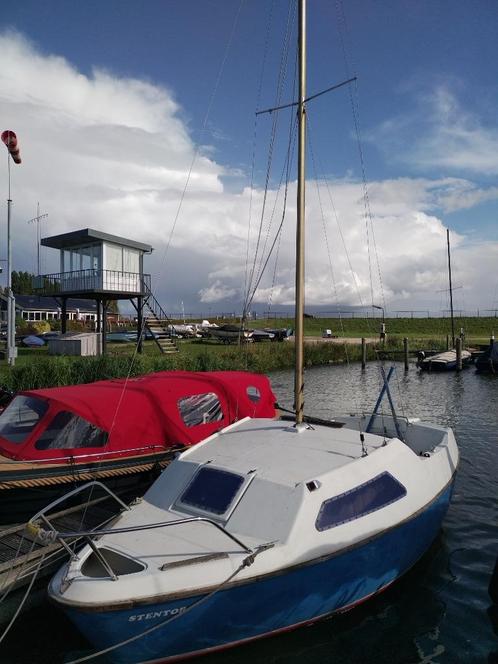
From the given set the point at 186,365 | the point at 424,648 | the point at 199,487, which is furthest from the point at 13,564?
the point at 186,365

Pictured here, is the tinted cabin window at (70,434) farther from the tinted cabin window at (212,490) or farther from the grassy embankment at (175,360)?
the tinted cabin window at (212,490)

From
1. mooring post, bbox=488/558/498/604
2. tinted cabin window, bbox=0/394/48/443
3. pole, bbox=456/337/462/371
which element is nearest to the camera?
mooring post, bbox=488/558/498/604

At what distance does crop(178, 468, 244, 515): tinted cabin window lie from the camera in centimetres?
699

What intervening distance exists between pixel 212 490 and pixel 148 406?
3.96m

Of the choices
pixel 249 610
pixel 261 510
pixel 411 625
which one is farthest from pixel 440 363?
pixel 249 610

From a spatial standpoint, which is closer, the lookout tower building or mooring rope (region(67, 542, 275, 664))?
mooring rope (region(67, 542, 275, 664))

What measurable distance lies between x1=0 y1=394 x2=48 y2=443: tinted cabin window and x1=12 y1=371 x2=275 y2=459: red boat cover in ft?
0.61

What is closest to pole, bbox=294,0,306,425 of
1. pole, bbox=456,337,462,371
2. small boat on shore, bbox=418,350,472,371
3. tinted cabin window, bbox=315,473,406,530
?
tinted cabin window, bbox=315,473,406,530

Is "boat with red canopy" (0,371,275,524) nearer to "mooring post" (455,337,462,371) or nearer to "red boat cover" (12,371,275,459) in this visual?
"red boat cover" (12,371,275,459)

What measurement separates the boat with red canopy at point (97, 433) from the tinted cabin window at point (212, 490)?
9.76ft

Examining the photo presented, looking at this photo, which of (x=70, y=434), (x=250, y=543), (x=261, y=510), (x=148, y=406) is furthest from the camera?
(x=148, y=406)

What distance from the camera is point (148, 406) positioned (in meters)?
10.8

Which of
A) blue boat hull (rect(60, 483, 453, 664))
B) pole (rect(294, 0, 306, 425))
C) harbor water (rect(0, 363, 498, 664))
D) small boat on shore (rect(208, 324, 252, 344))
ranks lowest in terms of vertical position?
harbor water (rect(0, 363, 498, 664))

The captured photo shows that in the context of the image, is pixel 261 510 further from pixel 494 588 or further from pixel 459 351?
pixel 459 351
